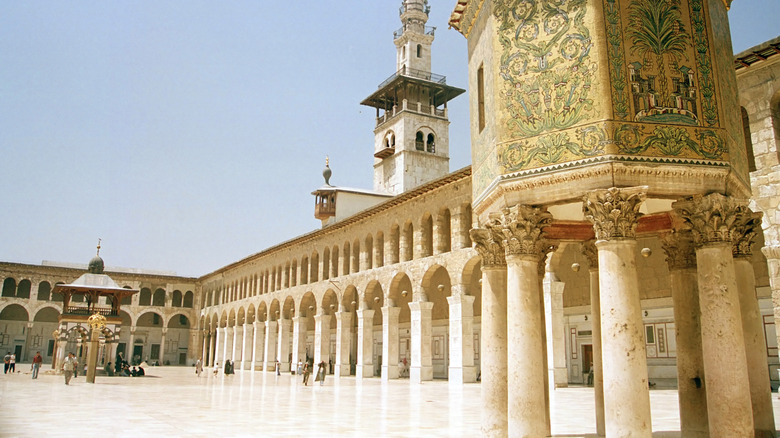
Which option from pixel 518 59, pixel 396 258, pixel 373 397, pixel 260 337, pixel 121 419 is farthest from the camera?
pixel 260 337

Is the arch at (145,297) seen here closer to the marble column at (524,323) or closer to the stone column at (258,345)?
the stone column at (258,345)

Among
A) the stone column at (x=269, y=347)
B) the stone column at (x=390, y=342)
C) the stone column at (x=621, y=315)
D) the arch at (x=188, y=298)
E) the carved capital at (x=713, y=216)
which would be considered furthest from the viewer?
the arch at (x=188, y=298)

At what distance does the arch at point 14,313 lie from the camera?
166 ft

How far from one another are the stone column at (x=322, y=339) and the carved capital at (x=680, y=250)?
26501mm

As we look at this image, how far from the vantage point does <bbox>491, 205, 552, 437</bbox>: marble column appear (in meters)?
6.54

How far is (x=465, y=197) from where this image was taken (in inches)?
923

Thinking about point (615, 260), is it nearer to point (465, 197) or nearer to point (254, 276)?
point (465, 197)

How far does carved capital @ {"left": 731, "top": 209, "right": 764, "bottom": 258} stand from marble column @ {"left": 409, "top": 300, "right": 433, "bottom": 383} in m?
18.5

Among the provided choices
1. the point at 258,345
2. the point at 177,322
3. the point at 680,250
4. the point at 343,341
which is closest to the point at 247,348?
the point at 258,345

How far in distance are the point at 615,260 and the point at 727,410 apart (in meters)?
1.80

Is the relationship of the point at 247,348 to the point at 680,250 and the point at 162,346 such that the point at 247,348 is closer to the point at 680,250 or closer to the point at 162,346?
the point at 162,346

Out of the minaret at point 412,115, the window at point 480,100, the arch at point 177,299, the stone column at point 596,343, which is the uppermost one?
the minaret at point 412,115

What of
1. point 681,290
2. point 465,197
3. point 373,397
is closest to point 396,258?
point 465,197

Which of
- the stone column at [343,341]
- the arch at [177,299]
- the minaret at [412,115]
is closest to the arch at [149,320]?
the arch at [177,299]
